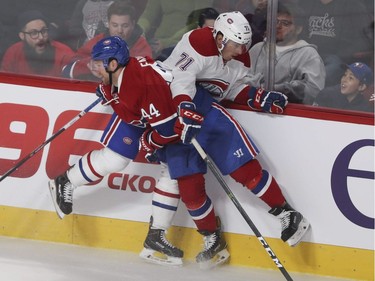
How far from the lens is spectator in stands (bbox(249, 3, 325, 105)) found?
4.57m

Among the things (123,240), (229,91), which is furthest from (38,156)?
(229,91)

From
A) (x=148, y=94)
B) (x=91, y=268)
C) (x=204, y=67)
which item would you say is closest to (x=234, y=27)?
(x=204, y=67)

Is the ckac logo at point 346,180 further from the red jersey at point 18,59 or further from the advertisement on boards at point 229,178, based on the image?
the red jersey at point 18,59

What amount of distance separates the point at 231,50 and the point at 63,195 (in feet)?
3.14

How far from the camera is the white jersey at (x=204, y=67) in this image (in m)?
4.35

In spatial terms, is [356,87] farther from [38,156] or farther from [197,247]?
[38,156]

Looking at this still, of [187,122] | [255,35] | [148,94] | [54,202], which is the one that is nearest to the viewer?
[187,122]

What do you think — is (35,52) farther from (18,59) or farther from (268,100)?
(268,100)

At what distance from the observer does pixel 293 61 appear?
4598 millimetres

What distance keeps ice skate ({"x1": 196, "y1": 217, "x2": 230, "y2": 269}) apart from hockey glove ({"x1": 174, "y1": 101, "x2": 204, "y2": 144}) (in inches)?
20.4

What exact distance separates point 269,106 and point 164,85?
0.45m

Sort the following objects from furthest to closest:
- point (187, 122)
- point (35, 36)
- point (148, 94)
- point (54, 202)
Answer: point (35, 36)
point (54, 202)
point (148, 94)
point (187, 122)

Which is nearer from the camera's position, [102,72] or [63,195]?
[102,72]

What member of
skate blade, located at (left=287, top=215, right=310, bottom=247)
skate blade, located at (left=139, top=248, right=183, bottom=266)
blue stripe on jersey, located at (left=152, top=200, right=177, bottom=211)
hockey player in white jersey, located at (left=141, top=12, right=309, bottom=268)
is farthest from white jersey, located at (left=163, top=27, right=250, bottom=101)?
skate blade, located at (left=139, top=248, right=183, bottom=266)
